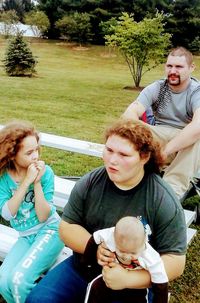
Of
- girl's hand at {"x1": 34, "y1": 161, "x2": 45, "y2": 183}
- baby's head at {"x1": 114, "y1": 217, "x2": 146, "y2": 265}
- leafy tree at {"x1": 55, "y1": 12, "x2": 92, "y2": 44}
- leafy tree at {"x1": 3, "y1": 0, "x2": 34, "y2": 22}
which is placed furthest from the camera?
leafy tree at {"x1": 3, "y1": 0, "x2": 34, "y2": 22}

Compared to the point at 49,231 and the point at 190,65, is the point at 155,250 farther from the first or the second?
the point at 190,65

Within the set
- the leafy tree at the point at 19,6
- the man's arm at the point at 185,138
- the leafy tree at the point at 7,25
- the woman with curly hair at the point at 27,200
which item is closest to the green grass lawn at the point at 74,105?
the woman with curly hair at the point at 27,200

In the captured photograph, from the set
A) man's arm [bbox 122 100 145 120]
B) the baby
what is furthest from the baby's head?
man's arm [bbox 122 100 145 120]

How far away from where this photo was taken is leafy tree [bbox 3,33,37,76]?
58.2ft

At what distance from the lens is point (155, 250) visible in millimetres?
2002

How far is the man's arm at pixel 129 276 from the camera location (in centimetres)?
190

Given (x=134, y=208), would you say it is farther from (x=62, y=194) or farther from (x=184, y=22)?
(x=184, y=22)

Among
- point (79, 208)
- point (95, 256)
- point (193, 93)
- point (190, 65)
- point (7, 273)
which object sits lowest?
point (7, 273)

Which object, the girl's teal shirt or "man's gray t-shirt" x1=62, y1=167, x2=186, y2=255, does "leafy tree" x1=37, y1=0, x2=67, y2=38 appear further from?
"man's gray t-shirt" x1=62, y1=167, x2=186, y2=255

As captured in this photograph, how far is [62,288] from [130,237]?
1.96 feet

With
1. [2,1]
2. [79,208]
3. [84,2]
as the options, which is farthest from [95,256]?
[2,1]

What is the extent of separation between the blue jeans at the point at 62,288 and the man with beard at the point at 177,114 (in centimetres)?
156

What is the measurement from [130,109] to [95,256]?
7.06ft

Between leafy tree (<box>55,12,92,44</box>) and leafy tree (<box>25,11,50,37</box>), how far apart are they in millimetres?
1135
